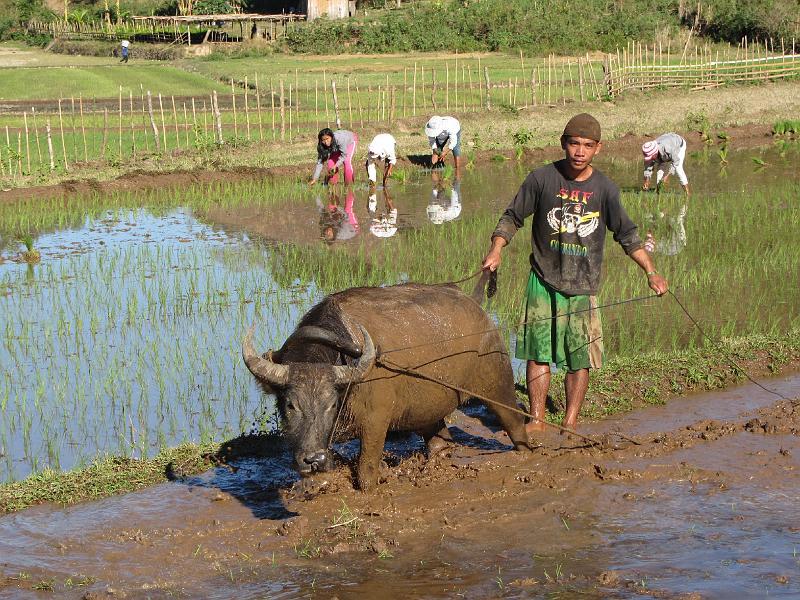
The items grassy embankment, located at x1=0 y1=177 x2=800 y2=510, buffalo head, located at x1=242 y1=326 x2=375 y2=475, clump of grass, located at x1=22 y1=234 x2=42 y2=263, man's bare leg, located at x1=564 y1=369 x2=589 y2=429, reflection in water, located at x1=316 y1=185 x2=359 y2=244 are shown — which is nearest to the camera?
buffalo head, located at x1=242 y1=326 x2=375 y2=475

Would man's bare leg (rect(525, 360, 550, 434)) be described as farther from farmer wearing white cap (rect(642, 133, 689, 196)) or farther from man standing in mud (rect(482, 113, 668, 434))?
farmer wearing white cap (rect(642, 133, 689, 196))

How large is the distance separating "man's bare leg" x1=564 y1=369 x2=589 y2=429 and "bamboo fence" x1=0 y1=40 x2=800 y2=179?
40.4 ft

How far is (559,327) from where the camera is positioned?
591 centimetres

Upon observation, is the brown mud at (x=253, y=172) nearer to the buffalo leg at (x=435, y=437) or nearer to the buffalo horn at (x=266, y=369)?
the buffalo leg at (x=435, y=437)

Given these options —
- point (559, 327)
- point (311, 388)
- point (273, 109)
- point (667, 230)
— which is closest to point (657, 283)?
point (559, 327)

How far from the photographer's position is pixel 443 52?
37781mm

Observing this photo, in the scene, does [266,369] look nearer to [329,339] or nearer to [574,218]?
[329,339]

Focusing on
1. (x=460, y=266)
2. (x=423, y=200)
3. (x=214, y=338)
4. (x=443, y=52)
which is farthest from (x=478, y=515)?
(x=443, y=52)

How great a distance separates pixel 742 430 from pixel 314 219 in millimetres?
8441

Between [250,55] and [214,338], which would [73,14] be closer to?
[250,55]

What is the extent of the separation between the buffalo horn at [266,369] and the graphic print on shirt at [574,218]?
6.25 ft

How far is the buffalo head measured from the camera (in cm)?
449

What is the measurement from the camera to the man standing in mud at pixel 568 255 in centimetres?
560

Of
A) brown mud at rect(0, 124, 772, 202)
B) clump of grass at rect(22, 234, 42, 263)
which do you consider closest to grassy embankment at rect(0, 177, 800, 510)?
clump of grass at rect(22, 234, 42, 263)
